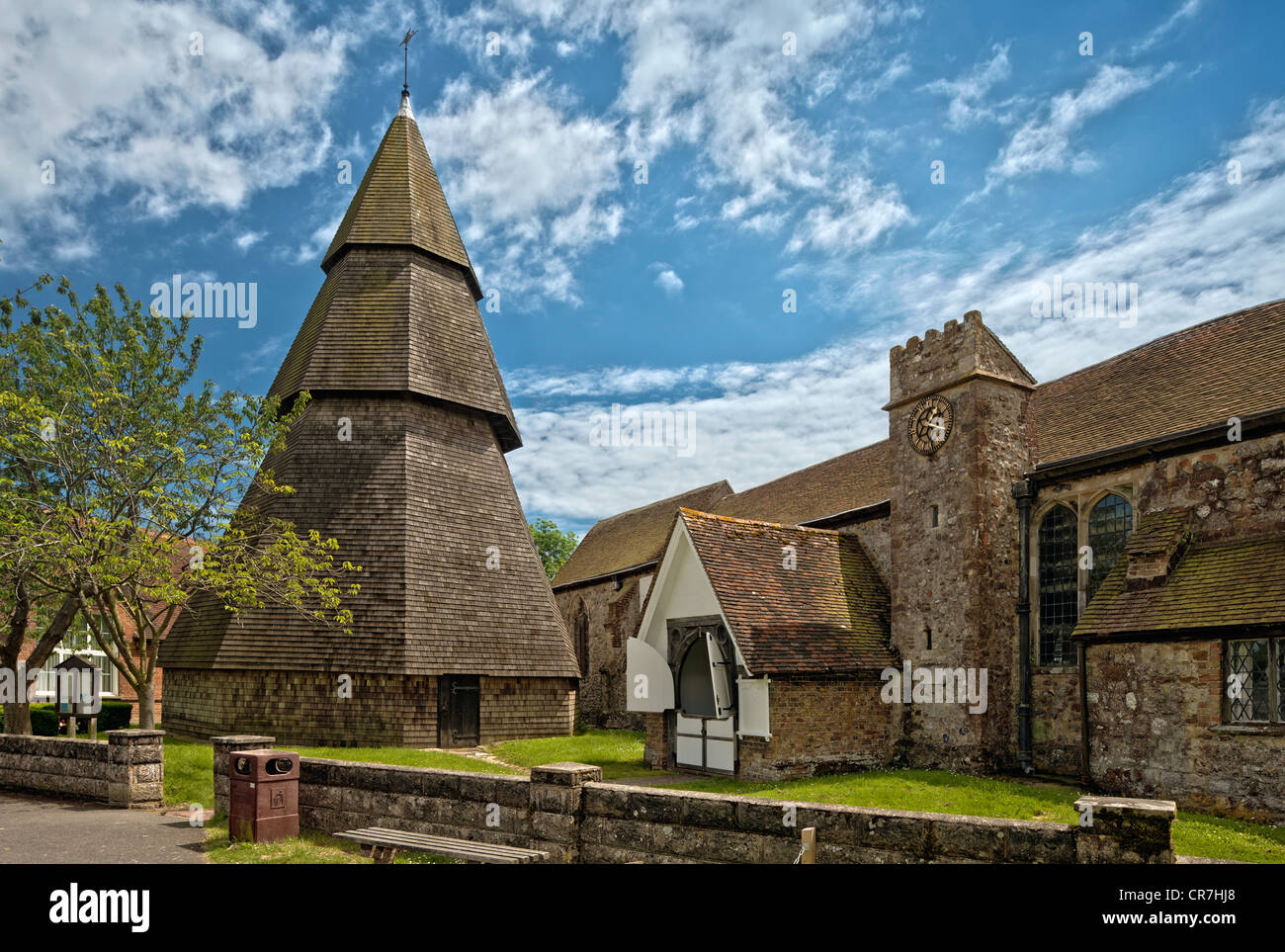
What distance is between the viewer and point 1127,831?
20.4 feet

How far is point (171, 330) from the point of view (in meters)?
22.0

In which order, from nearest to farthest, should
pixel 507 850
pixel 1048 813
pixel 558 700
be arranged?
pixel 507 850 < pixel 1048 813 < pixel 558 700

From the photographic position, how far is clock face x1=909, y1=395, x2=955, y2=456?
1817cm

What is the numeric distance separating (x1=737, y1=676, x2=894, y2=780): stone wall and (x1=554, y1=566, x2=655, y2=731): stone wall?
1493 cm

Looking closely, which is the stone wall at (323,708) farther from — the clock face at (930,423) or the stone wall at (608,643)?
the clock face at (930,423)

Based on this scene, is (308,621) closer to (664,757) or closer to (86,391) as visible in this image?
(86,391)

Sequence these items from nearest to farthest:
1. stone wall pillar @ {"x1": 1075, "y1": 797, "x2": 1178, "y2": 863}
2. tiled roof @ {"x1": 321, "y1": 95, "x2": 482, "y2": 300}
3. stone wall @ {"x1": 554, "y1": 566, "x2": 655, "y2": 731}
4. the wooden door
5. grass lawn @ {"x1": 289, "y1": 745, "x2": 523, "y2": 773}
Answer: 1. stone wall pillar @ {"x1": 1075, "y1": 797, "x2": 1178, "y2": 863}
2. grass lawn @ {"x1": 289, "y1": 745, "x2": 523, "y2": 773}
3. the wooden door
4. tiled roof @ {"x1": 321, "y1": 95, "x2": 482, "y2": 300}
5. stone wall @ {"x1": 554, "y1": 566, "x2": 655, "y2": 731}

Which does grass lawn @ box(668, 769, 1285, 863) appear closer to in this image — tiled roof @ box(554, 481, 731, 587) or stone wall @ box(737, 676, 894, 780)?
stone wall @ box(737, 676, 894, 780)

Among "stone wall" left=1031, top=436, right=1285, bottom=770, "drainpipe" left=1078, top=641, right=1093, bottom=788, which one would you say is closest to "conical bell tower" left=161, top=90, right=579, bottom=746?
"stone wall" left=1031, top=436, right=1285, bottom=770

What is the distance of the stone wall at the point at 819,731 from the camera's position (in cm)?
1591

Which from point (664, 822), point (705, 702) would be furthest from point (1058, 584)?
point (664, 822)

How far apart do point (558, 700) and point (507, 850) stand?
659 inches
